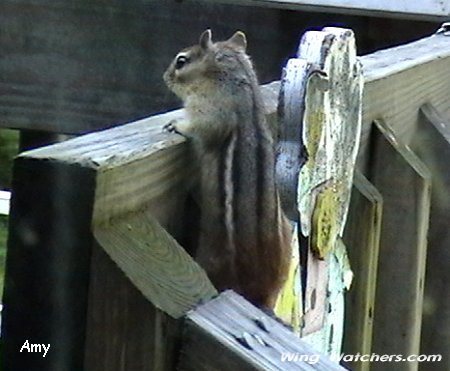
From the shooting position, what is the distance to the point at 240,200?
1.70 metres

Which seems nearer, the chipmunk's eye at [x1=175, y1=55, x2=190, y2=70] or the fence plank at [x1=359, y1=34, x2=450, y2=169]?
the fence plank at [x1=359, y1=34, x2=450, y2=169]

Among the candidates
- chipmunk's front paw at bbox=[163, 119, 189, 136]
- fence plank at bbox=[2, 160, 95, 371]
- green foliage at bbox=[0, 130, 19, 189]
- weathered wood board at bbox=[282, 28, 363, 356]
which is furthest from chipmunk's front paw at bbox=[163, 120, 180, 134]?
green foliage at bbox=[0, 130, 19, 189]

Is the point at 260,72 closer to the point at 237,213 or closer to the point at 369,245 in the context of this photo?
the point at 369,245

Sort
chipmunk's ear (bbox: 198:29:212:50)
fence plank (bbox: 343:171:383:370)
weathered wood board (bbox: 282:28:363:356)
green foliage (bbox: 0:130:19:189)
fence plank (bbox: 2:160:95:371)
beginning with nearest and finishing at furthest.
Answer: fence plank (bbox: 2:160:95:371), weathered wood board (bbox: 282:28:363:356), fence plank (bbox: 343:171:383:370), chipmunk's ear (bbox: 198:29:212:50), green foliage (bbox: 0:130:19:189)

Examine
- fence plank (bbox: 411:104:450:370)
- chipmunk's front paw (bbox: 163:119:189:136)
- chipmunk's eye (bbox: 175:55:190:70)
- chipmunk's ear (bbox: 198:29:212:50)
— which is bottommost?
fence plank (bbox: 411:104:450:370)

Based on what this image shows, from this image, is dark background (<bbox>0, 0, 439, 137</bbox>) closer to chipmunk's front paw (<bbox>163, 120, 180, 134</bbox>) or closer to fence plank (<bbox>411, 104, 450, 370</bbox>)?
fence plank (<bbox>411, 104, 450, 370</bbox>)

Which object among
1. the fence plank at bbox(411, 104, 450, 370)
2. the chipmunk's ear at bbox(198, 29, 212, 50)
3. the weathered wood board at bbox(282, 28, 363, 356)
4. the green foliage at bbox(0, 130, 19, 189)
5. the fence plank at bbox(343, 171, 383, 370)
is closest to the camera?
the weathered wood board at bbox(282, 28, 363, 356)

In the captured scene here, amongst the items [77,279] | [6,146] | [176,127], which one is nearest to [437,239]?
[176,127]

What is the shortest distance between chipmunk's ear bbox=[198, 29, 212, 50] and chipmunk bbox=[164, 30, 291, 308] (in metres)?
0.26

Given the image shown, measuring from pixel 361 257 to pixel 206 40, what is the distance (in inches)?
28.0

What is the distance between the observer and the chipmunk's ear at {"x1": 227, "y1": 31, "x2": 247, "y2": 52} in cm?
229

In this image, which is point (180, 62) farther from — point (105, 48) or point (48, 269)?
point (48, 269)

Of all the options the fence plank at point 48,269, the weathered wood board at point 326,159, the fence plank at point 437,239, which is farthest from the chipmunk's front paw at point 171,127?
the fence plank at point 437,239

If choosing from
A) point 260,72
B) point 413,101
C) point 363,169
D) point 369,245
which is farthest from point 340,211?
point 260,72
